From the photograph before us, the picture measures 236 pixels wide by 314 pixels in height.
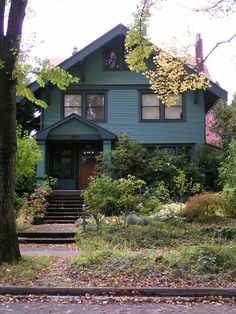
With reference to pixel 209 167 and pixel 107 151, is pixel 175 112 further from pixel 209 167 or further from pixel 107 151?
pixel 107 151

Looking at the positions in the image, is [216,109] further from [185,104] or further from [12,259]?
[12,259]

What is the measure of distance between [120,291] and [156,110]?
63.3 feet

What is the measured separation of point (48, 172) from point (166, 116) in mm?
7145

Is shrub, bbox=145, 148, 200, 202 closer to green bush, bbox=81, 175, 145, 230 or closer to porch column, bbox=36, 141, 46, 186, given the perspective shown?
porch column, bbox=36, 141, 46, 186

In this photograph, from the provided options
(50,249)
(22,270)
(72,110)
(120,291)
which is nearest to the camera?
(120,291)

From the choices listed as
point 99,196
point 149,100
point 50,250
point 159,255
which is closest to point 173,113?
point 149,100

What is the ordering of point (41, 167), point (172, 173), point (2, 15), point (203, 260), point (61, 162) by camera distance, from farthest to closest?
1. point (61, 162)
2. point (41, 167)
3. point (172, 173)
4. point (2, 15)
5. point (203, 260)

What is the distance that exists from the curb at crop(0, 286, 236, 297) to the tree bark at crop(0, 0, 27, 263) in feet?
5.97

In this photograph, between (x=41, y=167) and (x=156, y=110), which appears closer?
(x=41, y=167)

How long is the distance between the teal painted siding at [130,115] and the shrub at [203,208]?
8.80 m

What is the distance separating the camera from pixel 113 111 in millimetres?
26578

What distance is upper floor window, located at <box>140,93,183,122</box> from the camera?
26797 mm

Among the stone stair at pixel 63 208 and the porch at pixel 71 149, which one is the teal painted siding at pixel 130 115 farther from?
the stone stair at pixel 63 208

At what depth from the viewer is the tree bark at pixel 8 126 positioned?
10.2 metres
